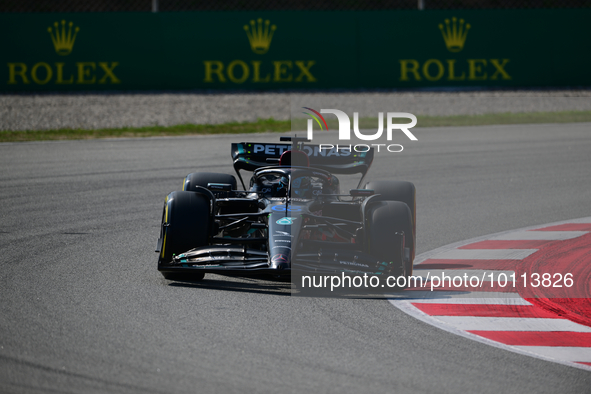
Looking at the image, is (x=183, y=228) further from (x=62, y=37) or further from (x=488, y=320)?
(x=62, y=37)

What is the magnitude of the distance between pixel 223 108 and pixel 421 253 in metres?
10.5

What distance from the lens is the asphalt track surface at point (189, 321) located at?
3.91 m

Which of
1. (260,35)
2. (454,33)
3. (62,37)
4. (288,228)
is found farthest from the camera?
(454,33)

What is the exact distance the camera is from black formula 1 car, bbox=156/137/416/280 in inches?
221

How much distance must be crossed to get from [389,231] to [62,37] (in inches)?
526

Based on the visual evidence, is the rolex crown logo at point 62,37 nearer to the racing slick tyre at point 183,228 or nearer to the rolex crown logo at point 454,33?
the rolex crown logo at point 454,33

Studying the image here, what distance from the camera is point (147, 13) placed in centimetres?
1741

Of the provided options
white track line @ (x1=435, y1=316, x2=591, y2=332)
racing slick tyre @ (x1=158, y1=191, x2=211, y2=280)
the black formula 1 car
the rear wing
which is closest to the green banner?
the rear wing

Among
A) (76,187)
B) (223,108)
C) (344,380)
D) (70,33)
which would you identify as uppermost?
(70,33)

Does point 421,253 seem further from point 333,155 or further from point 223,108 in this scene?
point 223,108

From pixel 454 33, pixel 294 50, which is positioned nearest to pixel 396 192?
pixel 294 50

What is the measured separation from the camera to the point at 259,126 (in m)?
15.2

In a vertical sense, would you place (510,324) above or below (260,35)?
below

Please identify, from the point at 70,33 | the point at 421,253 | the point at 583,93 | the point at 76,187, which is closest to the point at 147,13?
the point at 70,33
